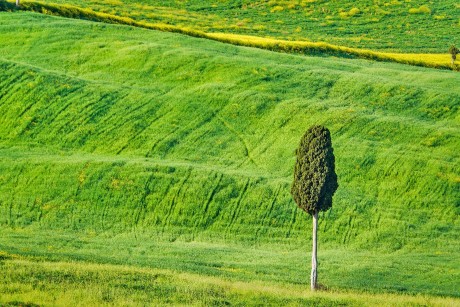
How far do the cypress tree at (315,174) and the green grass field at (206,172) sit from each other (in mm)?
3890

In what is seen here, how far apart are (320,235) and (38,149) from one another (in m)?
19.9

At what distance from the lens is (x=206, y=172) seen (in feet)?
173

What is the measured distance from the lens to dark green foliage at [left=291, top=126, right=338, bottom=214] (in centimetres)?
3847

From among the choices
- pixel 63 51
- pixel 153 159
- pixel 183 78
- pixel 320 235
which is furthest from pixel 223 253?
pixel 63 51

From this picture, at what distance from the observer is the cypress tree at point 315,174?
38438 millimetres

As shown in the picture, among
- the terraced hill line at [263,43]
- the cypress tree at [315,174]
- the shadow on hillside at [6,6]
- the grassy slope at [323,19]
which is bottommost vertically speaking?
the grassy slope at [323,19]

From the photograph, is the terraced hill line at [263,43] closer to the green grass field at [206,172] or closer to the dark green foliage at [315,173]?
the green grass field at [206,172]

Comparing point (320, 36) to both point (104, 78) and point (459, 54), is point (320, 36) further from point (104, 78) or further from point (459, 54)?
point (104, 78)

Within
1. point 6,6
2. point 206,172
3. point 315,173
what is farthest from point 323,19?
point 315,173

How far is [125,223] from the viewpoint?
48.3 meters

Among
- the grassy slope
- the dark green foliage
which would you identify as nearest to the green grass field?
the dark green foliage

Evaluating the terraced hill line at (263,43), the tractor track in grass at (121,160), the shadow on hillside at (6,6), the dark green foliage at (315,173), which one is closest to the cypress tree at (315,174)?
the dark green foliage at (315,173)

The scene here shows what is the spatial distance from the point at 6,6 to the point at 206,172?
3466 cm

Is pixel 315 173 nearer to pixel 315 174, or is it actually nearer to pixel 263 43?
pixel 315 174
